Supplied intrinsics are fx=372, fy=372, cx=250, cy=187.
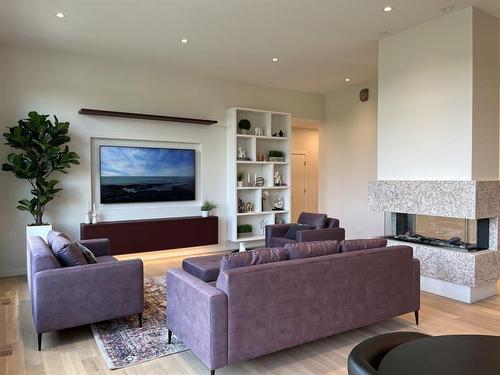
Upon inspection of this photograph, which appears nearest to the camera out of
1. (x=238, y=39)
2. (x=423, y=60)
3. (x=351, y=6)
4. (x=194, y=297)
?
(x=194, y=297)

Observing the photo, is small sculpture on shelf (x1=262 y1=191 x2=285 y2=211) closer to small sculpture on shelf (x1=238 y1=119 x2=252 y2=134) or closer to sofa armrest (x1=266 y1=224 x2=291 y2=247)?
small sculpture on shelf (x1=238 y1=119 x2=252 y2=134)

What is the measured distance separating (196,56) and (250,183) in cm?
262

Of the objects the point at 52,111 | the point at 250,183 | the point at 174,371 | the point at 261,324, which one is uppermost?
the point at 52,111

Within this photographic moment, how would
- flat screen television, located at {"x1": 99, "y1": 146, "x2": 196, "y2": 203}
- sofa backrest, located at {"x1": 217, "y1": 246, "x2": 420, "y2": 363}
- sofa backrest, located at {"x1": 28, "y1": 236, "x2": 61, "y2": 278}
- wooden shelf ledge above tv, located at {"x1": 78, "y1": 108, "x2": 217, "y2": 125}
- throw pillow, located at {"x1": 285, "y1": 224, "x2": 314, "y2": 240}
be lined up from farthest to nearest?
flat screen television, located at {"x1": 99, "y1": 146, "x2": 196, "y2": 203} → throw pillow, located at {"x1": 285, "y1": 224, "x2": 314, "y2": 240} → wooden shelf ledge above tv, located at {"x1": 78, "y1": 108, "x2": 217, "y2": 125} → sofa backrest, located at {"x1": 28, "y1": 236, "x2": 61, "y2": 278} → sofa backrest, located at {"x1": 217, "y1": 246, "x2": 420, "y2": 363}

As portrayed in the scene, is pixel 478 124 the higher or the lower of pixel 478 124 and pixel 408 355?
the higher

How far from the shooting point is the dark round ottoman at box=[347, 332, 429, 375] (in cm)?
150

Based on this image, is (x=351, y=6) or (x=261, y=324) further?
(x=351, y=6)

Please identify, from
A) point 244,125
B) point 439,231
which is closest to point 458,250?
point 439,231

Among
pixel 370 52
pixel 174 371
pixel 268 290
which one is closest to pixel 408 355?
pixel 268 290

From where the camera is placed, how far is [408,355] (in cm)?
157

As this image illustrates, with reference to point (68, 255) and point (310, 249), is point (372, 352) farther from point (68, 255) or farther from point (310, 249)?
point (68, 255)

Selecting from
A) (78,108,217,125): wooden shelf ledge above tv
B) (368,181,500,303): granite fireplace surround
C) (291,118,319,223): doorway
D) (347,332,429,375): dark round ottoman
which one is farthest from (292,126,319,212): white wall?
(347,332,429,375): dark round ottoman

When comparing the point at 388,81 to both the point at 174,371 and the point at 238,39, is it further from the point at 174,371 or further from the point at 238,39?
the point at 174,371

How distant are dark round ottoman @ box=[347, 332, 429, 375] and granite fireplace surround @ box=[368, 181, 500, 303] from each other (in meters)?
2.73
